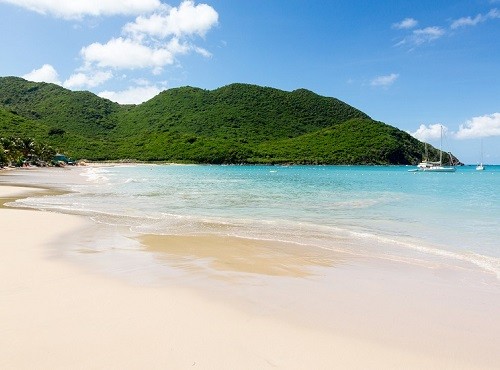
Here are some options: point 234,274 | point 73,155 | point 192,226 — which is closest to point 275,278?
point 234,274

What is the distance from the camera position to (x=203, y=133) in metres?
177

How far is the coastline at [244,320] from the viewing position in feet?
14.4

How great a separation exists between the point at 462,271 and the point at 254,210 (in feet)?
41.2

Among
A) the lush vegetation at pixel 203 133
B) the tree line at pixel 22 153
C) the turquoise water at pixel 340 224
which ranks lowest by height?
the turquoise water at pixel 340 224

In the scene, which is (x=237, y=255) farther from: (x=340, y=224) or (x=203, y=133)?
(x=203, y=133)

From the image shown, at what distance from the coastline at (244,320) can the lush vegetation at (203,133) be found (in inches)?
5060

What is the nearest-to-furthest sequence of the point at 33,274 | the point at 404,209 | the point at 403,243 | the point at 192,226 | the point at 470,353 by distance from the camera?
1. the point at 470,353
2. the point at 33,274
3. the point at 403,243
4. the point at 192,226
5. the point at 404,209

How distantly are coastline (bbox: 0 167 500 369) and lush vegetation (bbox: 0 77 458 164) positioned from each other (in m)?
129

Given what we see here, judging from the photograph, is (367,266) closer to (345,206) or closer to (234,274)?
(234,274)

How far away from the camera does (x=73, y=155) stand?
12888 centimetres

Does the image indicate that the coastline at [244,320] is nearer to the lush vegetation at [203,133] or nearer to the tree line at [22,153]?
the tree line at [22,153]

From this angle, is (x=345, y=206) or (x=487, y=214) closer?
(x=487, y=214)

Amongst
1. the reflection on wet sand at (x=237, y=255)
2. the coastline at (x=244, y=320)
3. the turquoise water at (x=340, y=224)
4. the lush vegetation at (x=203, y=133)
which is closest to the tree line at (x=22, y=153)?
the lush vegetation at (x=203, y=133)

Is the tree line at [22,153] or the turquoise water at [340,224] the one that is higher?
the tree line at [22,153]
